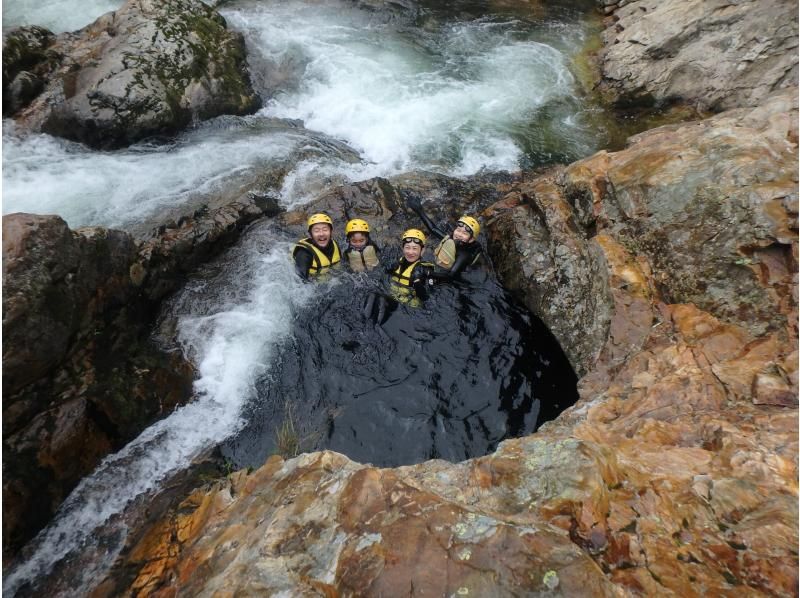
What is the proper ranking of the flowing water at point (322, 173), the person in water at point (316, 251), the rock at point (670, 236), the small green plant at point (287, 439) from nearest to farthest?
the rock at point (670, 236) → the small green plant at point (287, 439) → the flowing water at point (322, 173) → the person in water at point (316, 251)

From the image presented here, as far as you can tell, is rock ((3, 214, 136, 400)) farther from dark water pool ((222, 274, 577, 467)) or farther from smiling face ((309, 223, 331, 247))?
smiling face ((309, 223, 331, 247))

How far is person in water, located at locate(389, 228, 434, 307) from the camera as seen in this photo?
7.73 meters

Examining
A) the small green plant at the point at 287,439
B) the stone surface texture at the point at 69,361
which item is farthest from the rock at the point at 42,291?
the small green plant at the point at 287,439

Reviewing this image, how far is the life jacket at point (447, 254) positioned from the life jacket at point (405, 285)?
1.59 ft

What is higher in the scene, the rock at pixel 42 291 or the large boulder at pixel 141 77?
the large boulder at pixel 141 77

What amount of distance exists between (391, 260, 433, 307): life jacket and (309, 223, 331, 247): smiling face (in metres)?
1.25

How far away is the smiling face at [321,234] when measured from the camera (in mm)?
7668

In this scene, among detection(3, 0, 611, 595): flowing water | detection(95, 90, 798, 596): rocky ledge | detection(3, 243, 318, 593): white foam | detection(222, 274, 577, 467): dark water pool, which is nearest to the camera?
detection(95, 90, 798, 596): rocky ledge

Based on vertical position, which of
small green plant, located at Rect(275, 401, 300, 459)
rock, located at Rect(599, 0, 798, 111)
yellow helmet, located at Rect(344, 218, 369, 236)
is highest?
rock, located at Rect(599, 0, 798, 111)

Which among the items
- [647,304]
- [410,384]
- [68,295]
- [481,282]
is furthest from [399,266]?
[68,295]

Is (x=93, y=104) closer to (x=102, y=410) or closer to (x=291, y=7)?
(x=102, y=410)

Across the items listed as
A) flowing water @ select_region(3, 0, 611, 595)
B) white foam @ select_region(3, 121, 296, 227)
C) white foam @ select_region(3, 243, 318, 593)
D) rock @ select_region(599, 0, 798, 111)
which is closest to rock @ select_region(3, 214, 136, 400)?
white foam @ select_region(3, 243, 318, 593)

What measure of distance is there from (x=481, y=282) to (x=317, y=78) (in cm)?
848

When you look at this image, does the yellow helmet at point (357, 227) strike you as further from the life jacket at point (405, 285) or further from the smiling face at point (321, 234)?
the life jacket at point (405, 285)
